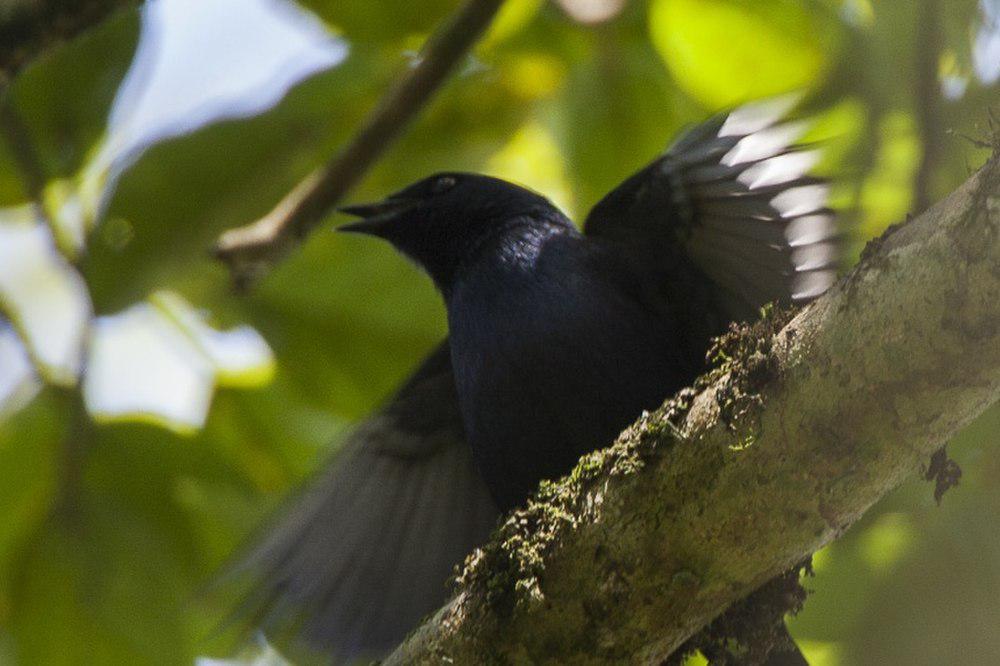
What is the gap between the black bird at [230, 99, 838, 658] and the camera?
3.62m

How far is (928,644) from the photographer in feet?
9.78

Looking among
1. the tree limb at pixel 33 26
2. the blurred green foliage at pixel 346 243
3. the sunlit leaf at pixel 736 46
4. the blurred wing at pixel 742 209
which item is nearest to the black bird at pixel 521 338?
the blurred wing at pixel 742 209

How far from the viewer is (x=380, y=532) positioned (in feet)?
15.5

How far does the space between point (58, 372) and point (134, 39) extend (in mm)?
1273

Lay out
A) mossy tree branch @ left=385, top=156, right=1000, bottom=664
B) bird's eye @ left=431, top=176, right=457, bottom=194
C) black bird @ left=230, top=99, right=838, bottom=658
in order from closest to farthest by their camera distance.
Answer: mossy tree branch @ left=385, top=156, right=1000, bottom=664 → black bird @ left=230, top=99, right=838, bottom=658 → bird's eye @ left=431, top=176, right=457, bottom=194

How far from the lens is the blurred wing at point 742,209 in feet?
11.4

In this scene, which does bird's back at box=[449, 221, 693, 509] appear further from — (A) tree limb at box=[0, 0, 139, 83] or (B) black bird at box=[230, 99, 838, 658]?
(A) tree limb at box=[0, 0, 139, 83]

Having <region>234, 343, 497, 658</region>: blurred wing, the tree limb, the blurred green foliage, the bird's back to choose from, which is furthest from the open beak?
the tree limb

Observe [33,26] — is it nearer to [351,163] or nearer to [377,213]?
[351,163]

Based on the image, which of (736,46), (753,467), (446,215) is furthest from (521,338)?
(736,46)

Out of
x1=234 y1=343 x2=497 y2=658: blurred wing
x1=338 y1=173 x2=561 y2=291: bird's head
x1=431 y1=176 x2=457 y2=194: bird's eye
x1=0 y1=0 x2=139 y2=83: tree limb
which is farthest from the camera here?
x1=431 y1=176 x2=457 y2=194: bird's eye

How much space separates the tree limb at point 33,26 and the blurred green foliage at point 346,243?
0.94 metres

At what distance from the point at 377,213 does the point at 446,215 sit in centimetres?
34

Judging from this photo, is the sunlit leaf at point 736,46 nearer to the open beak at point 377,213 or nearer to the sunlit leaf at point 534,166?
the sunlit leaf at point 534,166
